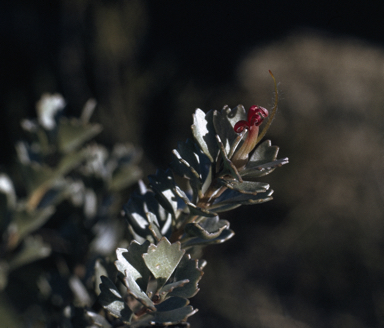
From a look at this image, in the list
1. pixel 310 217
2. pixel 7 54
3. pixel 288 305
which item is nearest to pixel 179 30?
pixel 7 54

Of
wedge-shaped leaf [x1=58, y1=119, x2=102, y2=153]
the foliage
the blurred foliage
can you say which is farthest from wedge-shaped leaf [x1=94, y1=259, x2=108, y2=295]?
wedge-shaped leaf [x1=58, y1=119, x2=102, y2=153]

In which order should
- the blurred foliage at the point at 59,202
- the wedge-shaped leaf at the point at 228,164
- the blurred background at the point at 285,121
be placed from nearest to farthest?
the wedge-shaped leaf at the point at 228,164 → the blurred foliage at the point at 59,202 → the blurred background at the point at 285,121

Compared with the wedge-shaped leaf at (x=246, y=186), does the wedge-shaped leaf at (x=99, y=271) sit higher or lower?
lower

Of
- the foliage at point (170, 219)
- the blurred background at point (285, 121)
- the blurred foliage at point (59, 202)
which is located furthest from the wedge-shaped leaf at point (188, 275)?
the blurred background at point (285, 121)

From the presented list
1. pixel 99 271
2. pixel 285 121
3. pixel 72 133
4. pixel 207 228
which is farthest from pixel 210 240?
pixel 285 121

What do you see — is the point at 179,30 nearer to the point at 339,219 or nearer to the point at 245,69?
the point at 245,69

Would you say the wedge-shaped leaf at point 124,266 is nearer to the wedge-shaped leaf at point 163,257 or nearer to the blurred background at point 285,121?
the wedge-shaped leaf at point 163,257
